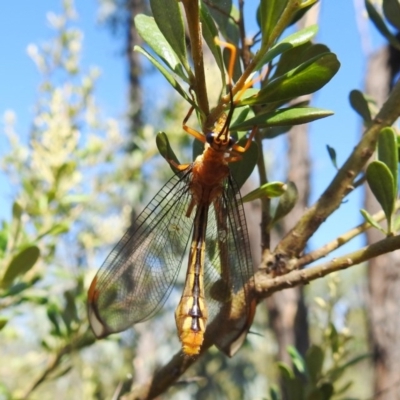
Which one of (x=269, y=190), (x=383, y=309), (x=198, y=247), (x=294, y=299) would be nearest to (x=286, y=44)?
(x=269, y=190)

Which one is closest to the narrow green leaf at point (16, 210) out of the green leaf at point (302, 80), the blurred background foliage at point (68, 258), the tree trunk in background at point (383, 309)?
the blurred background foliage at point (68, 258)

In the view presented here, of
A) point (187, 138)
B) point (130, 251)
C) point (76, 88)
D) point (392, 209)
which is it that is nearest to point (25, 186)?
point (130, 251)

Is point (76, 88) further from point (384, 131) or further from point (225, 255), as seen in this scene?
point (384, 131)

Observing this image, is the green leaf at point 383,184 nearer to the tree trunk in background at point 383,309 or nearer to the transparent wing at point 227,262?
the transparent wing at point 227,262

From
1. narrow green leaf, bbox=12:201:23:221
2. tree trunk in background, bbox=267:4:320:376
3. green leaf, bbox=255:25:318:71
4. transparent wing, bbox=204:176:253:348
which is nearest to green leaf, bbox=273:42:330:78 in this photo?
green leaf, bbox=255:25:318:71

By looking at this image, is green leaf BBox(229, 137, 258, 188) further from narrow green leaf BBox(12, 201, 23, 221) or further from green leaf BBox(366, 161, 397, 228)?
narrow green leaf BBox(12, 201, 23, 221)

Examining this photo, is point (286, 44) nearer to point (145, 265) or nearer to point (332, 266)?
point (332, 266)
